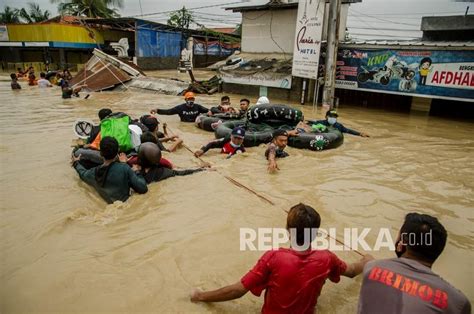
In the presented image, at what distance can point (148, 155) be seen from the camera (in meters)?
4.84

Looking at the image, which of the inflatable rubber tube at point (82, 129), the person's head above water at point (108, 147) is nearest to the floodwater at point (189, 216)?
the inflatable rubber tube at point (82, 129)

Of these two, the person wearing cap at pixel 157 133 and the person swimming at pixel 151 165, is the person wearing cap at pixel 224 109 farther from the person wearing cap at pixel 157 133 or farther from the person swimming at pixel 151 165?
the person swimming at pixel 151 165

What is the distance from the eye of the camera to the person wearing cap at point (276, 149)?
623 centimetres

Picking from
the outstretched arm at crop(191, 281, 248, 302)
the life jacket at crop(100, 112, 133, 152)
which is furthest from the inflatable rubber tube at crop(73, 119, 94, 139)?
the outstretched arm at crop(191, 281, 248, 302)

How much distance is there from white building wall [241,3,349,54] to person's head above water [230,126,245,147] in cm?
1101

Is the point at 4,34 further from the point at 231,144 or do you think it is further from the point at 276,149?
the point at 276,149

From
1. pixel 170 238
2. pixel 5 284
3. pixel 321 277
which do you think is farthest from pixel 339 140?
pixel 5 284

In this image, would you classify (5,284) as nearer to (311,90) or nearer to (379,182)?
(379,182)

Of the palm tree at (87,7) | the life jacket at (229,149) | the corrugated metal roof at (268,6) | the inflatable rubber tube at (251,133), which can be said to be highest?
the palm tree at (87,7)

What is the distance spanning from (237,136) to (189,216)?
2655 mm

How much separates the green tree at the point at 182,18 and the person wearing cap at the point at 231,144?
2935 centimetres

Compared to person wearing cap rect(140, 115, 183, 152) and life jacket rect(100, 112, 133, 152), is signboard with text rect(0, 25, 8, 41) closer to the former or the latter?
person wearing cap rect(140, 115, 183, 152)

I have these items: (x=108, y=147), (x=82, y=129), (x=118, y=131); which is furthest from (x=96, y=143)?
(x=108, y=147)

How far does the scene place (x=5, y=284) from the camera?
2.98 metres
